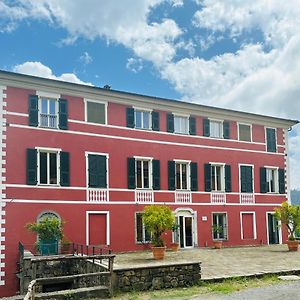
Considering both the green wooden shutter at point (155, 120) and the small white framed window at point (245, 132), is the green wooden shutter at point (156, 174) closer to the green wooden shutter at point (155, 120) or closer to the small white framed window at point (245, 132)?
the green wooden shutter at point (155, 120)

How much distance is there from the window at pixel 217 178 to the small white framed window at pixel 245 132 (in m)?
2.73

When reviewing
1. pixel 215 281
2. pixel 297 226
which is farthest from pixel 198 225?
pixel 215 281

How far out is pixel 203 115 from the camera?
28969 millimetres

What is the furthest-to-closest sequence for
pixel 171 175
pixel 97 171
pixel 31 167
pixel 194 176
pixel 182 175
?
1. pixel 194 176
2. pixel 182 175
3. pixel 171 175
4. pixel 97 171
5. pixel 31 167

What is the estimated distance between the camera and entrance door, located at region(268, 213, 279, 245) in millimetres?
31156

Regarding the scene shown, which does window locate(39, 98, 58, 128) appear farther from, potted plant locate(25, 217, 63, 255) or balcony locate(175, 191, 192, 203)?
balcony locate(175, 191, 192, 203)

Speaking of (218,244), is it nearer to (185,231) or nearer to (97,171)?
(185,231)

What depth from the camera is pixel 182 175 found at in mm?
27938

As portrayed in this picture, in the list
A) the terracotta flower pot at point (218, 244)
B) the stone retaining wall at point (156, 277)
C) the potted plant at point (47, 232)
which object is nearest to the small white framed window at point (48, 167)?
the potted plant at point (47, 232)

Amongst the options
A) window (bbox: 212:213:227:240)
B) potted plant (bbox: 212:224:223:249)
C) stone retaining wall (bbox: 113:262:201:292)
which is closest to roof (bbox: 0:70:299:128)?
window (bbox: 212:213:227:240)

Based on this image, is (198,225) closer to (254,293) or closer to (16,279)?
(16,279)

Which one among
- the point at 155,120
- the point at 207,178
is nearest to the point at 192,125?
the point at 155,120

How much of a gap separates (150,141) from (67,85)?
5876mm

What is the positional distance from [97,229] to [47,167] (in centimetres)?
422
